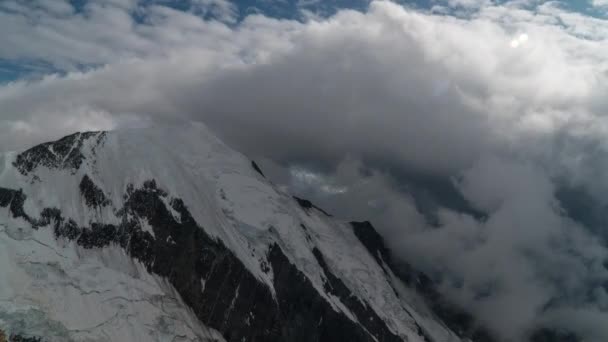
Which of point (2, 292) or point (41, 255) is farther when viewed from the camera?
point (41, 255)

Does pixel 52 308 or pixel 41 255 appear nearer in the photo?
pixel 52 308

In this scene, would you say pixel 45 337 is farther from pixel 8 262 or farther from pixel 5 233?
pixel 5 233

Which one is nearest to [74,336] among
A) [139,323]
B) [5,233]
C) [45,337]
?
[45,337]

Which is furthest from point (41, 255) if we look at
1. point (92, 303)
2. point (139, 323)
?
point (139, 323)

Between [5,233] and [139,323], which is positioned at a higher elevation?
[5,233]

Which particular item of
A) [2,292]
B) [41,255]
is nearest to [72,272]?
[41,255]

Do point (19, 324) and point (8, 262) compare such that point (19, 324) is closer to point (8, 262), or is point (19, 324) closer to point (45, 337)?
point (45, 337)

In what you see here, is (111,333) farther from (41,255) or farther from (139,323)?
(41,255)
